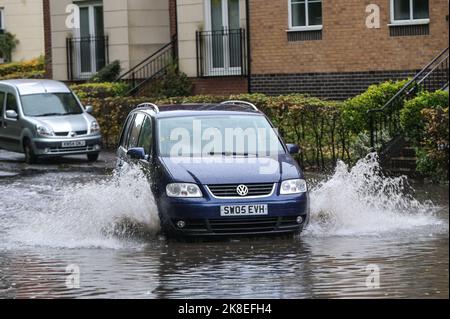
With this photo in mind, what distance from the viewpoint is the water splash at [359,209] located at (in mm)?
13469

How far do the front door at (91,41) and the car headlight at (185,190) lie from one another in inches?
866

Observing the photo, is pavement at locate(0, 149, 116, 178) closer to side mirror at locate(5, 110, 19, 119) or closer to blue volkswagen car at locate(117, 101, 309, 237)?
side mirror at locate(5, 110, 19, 119)

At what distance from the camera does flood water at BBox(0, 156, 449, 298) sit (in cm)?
959

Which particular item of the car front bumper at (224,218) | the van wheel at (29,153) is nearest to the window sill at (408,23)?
the van wheel at (29,153)

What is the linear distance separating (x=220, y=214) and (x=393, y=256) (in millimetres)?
2146

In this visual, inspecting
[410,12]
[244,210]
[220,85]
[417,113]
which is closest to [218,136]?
[244,210]

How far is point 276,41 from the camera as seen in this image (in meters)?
27.7

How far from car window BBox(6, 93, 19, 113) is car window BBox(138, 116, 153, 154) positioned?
11640 millimetres

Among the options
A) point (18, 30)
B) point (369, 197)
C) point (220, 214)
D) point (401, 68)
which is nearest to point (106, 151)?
point (401, 68)

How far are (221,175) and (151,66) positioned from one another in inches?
806

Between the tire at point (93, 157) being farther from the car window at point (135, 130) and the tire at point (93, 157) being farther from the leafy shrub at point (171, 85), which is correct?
the car window at point (135, 130)

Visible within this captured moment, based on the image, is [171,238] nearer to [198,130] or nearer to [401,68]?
[198,130]

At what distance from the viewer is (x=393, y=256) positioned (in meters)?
11.2

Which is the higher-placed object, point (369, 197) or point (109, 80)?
point (109, 80)
